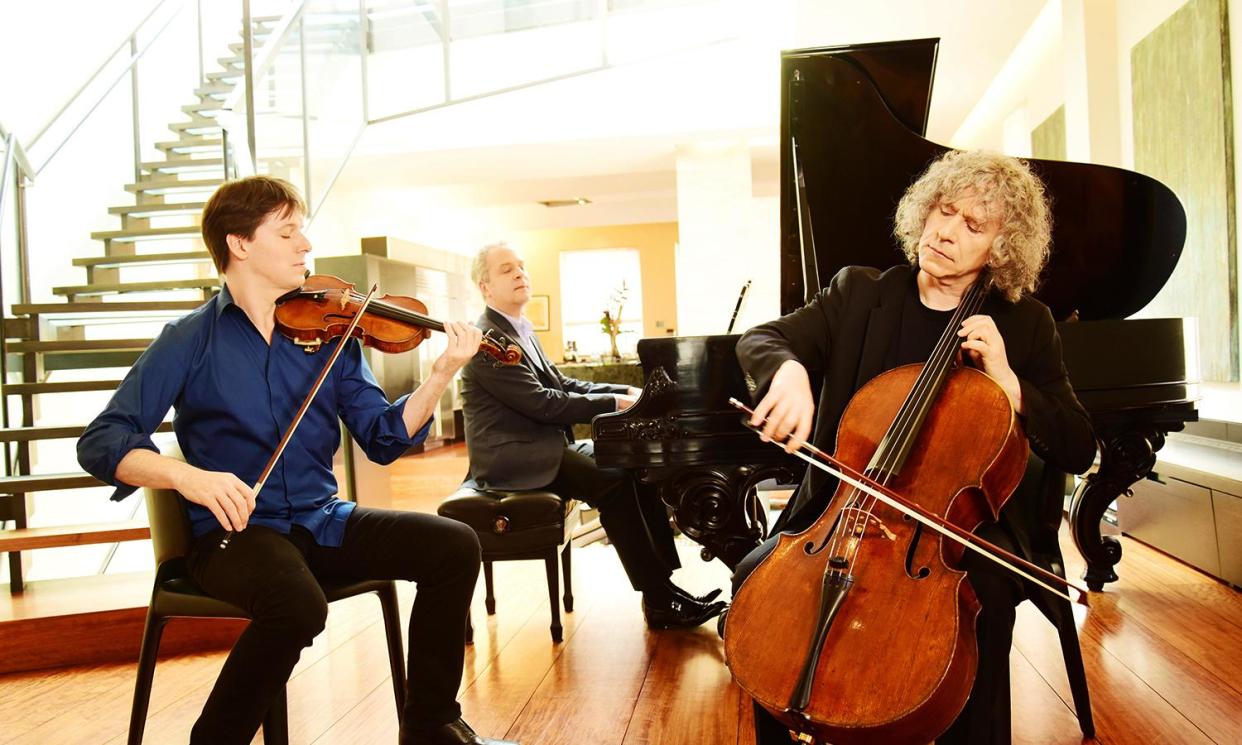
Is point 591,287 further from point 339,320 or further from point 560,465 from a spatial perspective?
point 339,320

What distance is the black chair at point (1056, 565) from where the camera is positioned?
5.39ft

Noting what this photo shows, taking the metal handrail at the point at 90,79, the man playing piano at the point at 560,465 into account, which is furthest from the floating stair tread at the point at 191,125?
the man playing piano at the point at 560,465

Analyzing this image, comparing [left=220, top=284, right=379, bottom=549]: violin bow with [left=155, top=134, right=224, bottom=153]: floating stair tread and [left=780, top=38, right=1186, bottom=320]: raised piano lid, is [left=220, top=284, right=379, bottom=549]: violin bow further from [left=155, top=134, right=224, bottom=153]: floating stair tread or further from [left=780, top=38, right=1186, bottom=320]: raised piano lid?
[left=155, top=134, right=224, bottom=153]: floating stair tread

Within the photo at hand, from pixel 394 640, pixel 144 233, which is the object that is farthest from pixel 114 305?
pixel 394 640

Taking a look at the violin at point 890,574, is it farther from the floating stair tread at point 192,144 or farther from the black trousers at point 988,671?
the floating stair tread at point 192,144

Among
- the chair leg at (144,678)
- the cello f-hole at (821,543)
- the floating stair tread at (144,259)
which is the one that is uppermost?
the floating stair tread at (144,259)

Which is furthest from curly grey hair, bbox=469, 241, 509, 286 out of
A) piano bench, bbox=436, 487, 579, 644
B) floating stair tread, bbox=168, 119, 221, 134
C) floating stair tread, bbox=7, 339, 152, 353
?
floating stair tread, bbox=168, 119, 221, 134

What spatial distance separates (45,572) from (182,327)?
3529 millimetres

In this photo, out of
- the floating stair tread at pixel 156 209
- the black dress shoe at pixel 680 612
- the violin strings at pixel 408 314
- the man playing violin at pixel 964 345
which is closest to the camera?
the man playing violin at pixel 964 345

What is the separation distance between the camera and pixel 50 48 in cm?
486

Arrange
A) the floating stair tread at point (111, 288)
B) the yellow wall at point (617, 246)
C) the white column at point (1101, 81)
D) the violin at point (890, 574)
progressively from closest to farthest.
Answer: the violin at point (890, 574)
the white column at point (1101, 81)
the floating stair tread at point (111, 288)
the yellow wall at point (617, 246)

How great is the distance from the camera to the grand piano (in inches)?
81.0

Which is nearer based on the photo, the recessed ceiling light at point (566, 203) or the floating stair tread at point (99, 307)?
the floating stair tread at point (99, 307)

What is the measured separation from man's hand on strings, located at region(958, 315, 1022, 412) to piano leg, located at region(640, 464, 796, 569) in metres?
0.72
